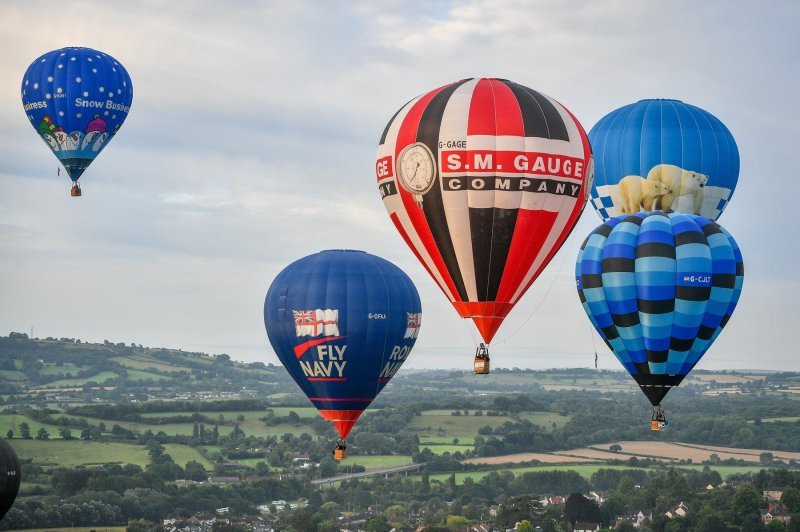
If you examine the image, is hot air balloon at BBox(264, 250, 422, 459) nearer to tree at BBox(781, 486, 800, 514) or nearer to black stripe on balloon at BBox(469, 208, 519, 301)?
black stripe on balloon at BBox(469, 208, 519, 301)

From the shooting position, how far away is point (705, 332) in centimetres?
3089

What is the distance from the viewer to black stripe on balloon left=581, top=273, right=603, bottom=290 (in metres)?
31.1

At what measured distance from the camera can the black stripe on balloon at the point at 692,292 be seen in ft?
100.0

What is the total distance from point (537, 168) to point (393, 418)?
353 feet

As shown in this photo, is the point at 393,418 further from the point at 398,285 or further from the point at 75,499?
the point at 398,285

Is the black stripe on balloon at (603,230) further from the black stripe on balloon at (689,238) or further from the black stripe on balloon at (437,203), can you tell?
the black stripe on balloon at (437,203)

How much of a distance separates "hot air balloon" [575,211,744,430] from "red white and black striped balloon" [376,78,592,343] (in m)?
2.83

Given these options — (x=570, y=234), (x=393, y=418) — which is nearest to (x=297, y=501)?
(x=393, y=418)

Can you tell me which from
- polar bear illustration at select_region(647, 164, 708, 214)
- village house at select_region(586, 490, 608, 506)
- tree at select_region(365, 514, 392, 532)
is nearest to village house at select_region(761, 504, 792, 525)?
village house at select_region(586, 490, 608, 506)

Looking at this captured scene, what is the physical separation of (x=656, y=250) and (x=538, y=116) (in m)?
4.80

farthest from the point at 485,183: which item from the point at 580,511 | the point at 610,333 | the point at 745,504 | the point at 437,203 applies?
the point at 580,511

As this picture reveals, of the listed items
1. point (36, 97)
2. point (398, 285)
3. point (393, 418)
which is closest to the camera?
point (398, 285)

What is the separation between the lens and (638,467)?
4269 inches

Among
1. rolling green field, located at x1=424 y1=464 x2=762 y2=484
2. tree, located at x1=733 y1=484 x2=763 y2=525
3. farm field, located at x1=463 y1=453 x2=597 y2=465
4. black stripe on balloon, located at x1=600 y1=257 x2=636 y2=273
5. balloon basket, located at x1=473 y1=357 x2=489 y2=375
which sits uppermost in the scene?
black stripe on balloon, located at x1=600 y1=257 x2=636 y2=273
